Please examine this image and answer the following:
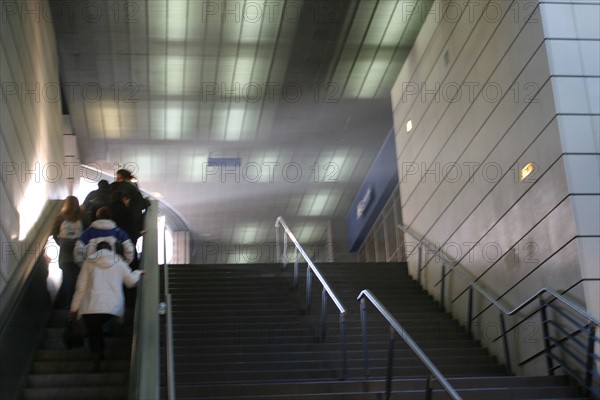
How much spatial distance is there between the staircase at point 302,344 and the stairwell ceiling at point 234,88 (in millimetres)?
3668

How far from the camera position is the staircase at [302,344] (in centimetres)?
608

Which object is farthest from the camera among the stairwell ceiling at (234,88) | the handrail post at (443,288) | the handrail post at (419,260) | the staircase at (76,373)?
the stairwell ceiling at (234,88)

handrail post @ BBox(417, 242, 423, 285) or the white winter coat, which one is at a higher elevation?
handrail post @ BBox(417, 242, 423, 285)

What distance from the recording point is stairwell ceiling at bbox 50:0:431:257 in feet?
37.2

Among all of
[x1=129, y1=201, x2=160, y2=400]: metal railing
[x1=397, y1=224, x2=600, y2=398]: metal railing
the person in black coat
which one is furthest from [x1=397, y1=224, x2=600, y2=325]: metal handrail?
the person in black coat

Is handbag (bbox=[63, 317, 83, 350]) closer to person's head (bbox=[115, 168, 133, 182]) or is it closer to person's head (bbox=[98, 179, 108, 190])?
person's head (bbox=[98, 179, 108, 190])

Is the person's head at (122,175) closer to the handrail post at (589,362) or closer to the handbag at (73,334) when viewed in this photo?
the handbag at (73,334)

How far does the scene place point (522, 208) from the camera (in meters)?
7.83

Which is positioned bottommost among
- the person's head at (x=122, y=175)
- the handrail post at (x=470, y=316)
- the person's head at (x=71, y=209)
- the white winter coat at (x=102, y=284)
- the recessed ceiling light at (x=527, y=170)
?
the white winter coat at (x=102, y=284)

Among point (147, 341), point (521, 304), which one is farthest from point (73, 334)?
point (521, 304)

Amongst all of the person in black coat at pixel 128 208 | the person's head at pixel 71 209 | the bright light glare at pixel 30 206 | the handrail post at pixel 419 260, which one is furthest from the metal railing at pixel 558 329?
the bright light glare at pixel 30 206

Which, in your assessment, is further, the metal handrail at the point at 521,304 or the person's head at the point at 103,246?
the person's head at the point at 103,246

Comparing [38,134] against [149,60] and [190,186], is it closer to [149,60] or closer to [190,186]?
[149,60]

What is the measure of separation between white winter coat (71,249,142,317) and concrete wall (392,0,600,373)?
382cm
